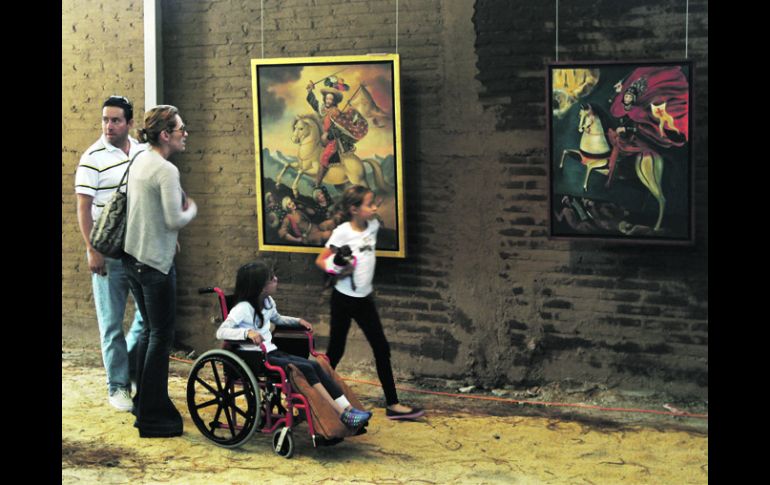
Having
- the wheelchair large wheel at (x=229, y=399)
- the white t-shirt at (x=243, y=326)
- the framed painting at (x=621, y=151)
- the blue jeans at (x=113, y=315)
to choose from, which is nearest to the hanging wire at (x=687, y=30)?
the framed painting at (x=621, y=151)

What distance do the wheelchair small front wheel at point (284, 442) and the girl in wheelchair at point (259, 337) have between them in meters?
0.33

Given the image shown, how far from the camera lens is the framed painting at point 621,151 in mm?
6973

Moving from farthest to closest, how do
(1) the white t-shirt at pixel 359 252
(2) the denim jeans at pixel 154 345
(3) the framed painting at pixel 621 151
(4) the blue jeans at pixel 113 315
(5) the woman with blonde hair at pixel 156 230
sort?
(4) the blue jeans at pixel 113 315, (3) the framed painting at pixel 621 151, (1) the white t-shirt at pixel 359 252, (2) the denim jeans at pixel 154 345, (5) the woman with blonde hair at pixel 156 230

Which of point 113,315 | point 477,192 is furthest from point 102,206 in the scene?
point 477,192

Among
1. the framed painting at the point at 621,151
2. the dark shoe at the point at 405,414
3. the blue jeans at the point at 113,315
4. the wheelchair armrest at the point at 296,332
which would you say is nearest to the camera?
the wheelchair armrest at the point at 296,332

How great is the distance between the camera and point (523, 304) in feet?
25.1

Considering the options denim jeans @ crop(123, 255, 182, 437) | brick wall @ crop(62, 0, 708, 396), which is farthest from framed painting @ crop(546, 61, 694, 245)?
denim jeans @ crop(123, 255, 182, 437)

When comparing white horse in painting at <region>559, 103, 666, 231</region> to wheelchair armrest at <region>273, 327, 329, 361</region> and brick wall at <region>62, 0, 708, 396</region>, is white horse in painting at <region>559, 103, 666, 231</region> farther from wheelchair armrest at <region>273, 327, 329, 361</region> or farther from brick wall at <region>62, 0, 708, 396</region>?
wheelchair armrest at <region>273, 327, 329, 361</region>

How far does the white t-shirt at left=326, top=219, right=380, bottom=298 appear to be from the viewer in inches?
270

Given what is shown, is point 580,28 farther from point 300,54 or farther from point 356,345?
point 356,345

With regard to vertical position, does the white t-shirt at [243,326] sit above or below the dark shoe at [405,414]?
above

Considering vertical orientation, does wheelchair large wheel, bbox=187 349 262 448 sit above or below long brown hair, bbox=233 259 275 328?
below

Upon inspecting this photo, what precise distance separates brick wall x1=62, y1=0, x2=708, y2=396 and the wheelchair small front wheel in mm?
1862

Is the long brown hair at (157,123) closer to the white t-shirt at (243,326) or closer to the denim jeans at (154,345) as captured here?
the denim jeans at (154,345)
